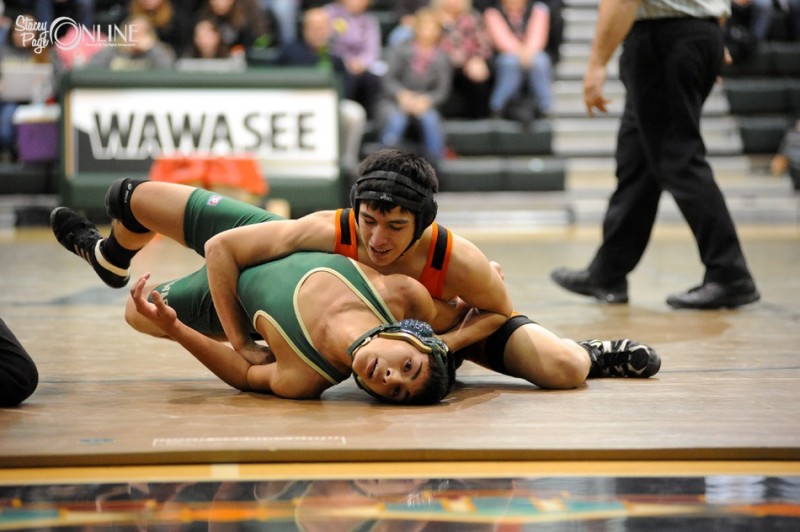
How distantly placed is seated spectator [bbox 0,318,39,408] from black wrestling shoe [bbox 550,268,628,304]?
249cm

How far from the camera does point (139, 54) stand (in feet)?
28.8

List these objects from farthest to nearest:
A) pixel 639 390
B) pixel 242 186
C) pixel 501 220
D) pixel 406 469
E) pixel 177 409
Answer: pixel 501 220 < pixel 242 186 < pixel 639 390 < pixel 177 409 < pixel 406 469

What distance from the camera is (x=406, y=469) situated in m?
2.33

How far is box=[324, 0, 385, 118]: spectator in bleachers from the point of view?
9.73 m

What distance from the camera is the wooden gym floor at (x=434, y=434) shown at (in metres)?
2.15

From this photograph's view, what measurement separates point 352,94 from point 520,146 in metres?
1.48

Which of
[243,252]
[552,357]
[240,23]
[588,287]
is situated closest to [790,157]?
[240,23]

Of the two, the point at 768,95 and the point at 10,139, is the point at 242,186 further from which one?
the point at 768,95

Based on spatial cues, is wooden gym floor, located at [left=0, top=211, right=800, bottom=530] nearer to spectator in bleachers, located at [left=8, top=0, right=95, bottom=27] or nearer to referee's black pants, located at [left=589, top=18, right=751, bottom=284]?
referee's black pants, located at [left=589, top=18, right=751, bottom=284]

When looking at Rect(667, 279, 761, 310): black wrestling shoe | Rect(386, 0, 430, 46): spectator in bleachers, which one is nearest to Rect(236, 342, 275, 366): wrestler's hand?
Rect(667, 279, 761, 310): black wrestling shoe

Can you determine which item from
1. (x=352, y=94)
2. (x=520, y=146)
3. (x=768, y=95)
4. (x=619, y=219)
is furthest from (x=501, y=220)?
(x=619, y=219)

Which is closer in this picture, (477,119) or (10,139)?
(10,139)

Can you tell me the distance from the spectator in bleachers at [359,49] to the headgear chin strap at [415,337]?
7.05 metres

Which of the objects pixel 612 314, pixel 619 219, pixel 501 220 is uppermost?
pixel 619 219
